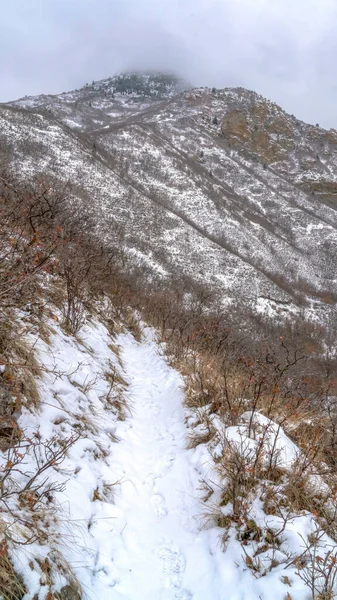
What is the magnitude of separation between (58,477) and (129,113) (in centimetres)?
15090

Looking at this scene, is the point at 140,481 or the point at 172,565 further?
the point at 140,481

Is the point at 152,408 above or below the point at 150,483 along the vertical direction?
above

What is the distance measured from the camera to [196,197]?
2322 inches

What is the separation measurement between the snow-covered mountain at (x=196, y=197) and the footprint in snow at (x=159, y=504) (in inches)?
1175

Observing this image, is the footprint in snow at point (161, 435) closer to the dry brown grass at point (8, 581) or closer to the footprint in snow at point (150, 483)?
the footprint in snow at point (150, 483)

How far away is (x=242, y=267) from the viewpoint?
45.1m

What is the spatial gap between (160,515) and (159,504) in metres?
0.11

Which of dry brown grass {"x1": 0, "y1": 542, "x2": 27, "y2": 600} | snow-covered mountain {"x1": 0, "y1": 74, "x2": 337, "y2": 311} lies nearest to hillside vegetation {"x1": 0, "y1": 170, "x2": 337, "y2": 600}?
dry brown grass {"x1": 0, "y1": 542, "x2": 27, "y2": 600}

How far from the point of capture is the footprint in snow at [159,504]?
263cm

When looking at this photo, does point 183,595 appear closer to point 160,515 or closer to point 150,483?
point 160,515

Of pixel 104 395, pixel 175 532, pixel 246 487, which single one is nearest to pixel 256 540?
pixel 246 487

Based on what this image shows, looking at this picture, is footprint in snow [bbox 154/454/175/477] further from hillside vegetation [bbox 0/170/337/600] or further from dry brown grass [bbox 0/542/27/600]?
dry brown grass [bbox 0/542/27/600]

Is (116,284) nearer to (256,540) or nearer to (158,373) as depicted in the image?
(158,373)

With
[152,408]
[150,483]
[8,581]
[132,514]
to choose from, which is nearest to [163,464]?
[150,483]
